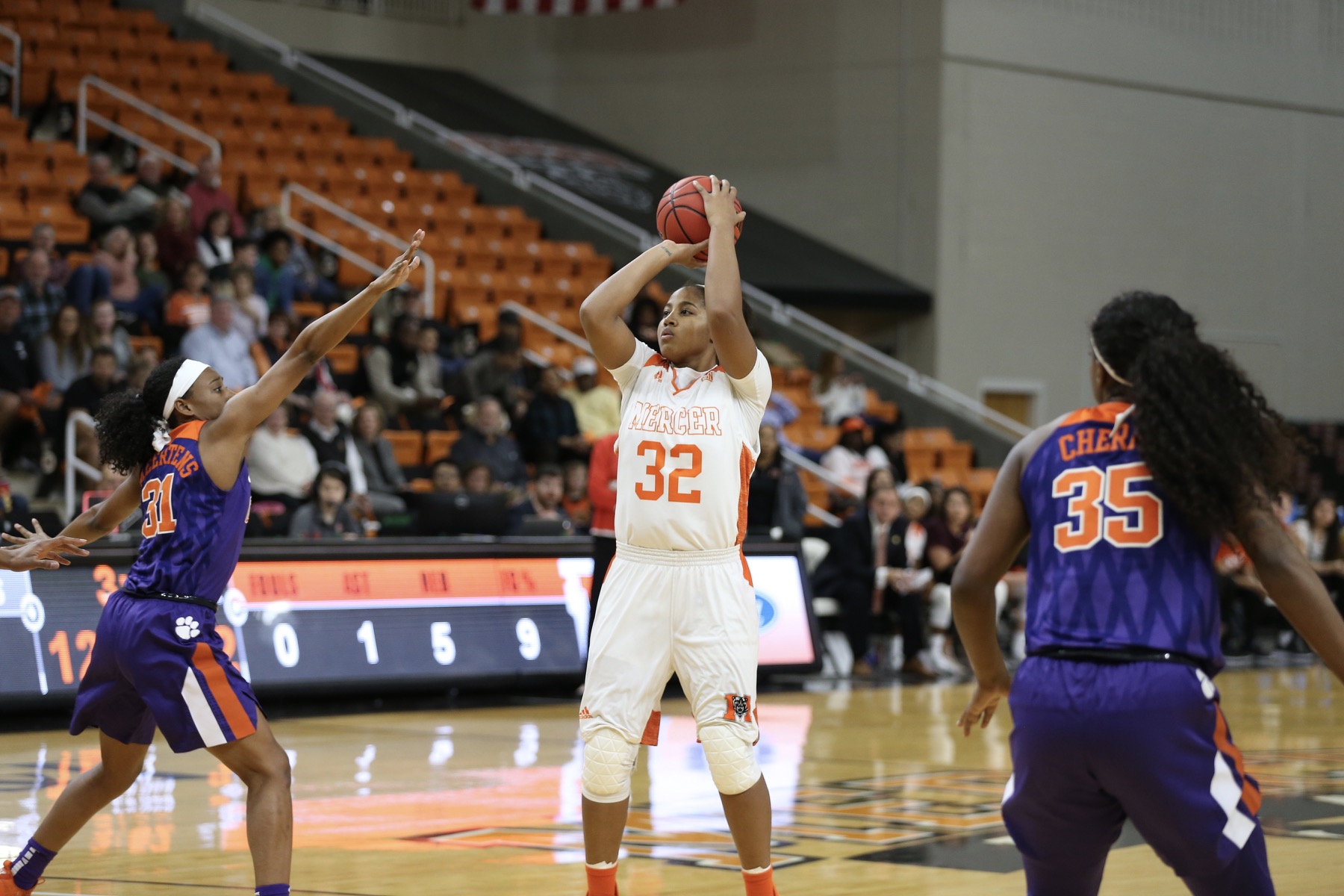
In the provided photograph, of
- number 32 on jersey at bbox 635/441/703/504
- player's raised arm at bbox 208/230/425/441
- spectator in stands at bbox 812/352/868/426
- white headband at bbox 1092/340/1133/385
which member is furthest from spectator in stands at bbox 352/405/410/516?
white headband at bbox 1092/340/1133/385

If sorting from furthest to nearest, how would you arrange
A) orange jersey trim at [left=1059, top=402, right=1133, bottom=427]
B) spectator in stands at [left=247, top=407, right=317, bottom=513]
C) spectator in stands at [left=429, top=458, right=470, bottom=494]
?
spectator in stands at [left=429, top=458, right=470, bottom=494], spectator in stands at [left=247, top=407, right=317, bottom=513], orange jersey trim at [left=1059, top=402, right=1133, bottom=427]

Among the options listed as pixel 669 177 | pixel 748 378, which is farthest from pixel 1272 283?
pixel 748 378

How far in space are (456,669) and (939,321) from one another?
12.5 m

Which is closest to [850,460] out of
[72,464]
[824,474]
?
[824,474]

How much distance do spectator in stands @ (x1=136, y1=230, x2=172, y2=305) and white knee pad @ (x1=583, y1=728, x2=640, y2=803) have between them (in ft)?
38.3

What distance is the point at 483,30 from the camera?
27.9 metres

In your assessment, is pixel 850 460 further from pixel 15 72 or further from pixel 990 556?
pixel 990 556

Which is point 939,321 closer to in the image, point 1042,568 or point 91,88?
point 91,88

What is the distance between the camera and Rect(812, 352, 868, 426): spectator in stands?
2041cm

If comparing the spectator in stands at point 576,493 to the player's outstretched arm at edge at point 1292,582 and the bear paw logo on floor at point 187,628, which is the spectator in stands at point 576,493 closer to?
the bear paw logo on floor at point 187,628

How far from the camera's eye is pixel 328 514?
13.0m

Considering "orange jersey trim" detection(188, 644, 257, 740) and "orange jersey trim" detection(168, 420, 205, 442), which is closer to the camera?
"orange jersey trim" detection(188, 644, 257, 740)

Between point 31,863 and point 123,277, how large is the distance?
11.1 metres

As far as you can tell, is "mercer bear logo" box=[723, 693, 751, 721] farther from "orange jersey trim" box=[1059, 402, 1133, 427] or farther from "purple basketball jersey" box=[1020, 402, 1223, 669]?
"orange jersey trim" box=[1059, 402, 1133, 427]
